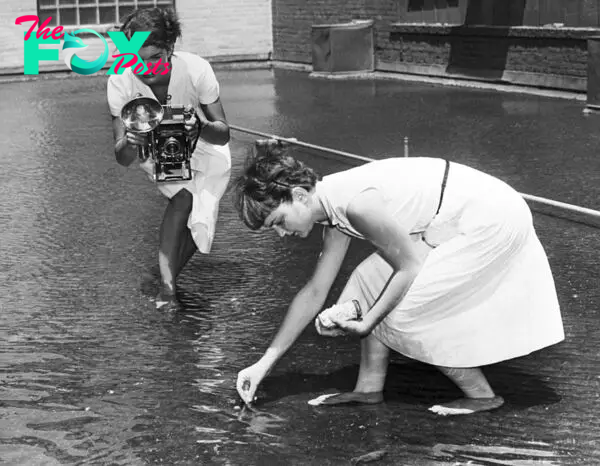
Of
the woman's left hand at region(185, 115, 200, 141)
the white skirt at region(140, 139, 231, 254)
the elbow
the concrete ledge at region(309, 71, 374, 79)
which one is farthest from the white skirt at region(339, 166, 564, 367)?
the concrete ledge at region(309, 71, 374, 79)

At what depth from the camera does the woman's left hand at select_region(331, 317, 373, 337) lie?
4.13 metres

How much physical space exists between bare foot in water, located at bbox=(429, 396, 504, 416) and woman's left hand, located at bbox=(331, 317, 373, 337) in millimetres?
506

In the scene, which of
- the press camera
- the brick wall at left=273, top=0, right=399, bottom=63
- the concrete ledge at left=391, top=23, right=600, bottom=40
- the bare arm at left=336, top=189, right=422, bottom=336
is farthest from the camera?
the brick wall at left=273, top=0, right=399, bottom=63

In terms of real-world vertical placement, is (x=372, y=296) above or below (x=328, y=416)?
above

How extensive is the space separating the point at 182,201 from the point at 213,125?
49 centimetres

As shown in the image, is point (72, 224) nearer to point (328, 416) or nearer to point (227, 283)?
point (227, 283)

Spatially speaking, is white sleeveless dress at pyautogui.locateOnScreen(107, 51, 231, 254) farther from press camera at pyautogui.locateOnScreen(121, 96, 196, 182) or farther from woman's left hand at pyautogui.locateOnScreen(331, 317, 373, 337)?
woman's left hand at pyautogui.locateOnScreen(331, 317, 373, 337)

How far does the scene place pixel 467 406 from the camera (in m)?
4.43

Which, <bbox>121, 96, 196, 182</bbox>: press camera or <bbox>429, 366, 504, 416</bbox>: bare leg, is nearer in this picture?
<bbox>429, 366, 504, 416</bbox>: bare leg

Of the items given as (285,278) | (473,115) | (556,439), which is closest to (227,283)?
(285,278)

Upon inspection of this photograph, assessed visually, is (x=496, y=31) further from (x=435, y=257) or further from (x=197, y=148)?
(x=435, y=257)

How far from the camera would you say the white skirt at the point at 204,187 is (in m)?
6.44

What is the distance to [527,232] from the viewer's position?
439 centimetres

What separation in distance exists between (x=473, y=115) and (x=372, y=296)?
399 inches
